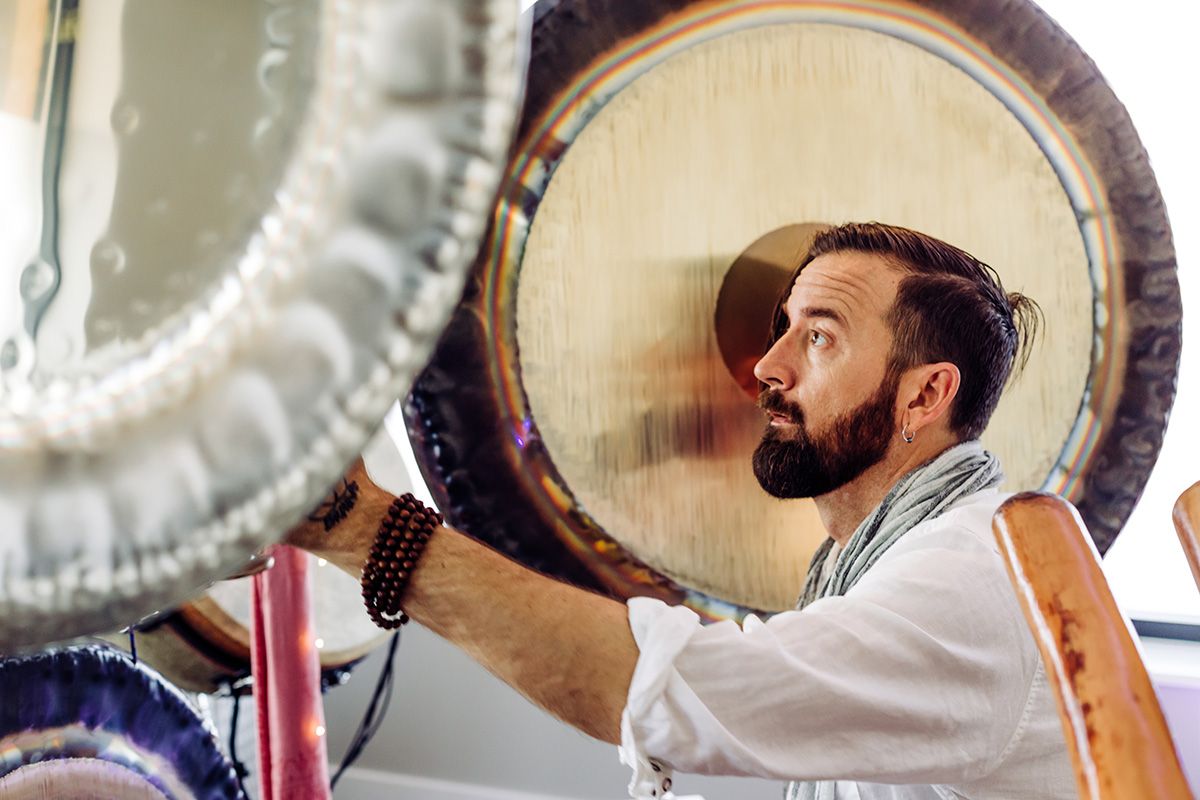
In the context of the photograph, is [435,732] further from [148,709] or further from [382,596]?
[382,596]

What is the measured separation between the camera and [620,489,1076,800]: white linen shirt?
0.68 meters

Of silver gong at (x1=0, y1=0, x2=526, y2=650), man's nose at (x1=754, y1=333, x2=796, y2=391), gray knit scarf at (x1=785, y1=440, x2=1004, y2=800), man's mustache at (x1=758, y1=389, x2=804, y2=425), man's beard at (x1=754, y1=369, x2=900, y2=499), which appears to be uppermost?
man's nose at (x1=754, y1=333, x2=796, y2=391)

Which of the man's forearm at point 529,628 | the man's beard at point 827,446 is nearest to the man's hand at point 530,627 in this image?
the man's forearm at point 529,628

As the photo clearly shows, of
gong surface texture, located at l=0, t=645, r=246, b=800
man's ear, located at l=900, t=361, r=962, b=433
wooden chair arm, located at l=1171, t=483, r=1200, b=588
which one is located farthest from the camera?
man's ear, located at l=900, t=361, r=962, b=433

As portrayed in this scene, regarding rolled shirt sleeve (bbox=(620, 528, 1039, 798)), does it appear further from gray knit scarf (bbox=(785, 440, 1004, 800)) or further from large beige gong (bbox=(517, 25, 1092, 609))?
large beige gong (bbox=(517, 25, 1092, 609))

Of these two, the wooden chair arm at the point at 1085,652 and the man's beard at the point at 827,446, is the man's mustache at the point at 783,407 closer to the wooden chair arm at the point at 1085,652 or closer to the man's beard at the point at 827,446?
the man's beard at the point at 827,446

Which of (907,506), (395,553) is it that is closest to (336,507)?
(395,553)

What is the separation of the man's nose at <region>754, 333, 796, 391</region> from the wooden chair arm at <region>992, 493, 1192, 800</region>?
0.67 metres

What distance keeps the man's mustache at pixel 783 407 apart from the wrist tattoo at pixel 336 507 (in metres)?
0.56

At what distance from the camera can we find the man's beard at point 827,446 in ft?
3.46

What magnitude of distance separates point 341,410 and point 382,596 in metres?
0.39

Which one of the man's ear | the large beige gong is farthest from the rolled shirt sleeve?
the large beige gong

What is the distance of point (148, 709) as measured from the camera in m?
0.93

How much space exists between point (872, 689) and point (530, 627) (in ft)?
0.69
